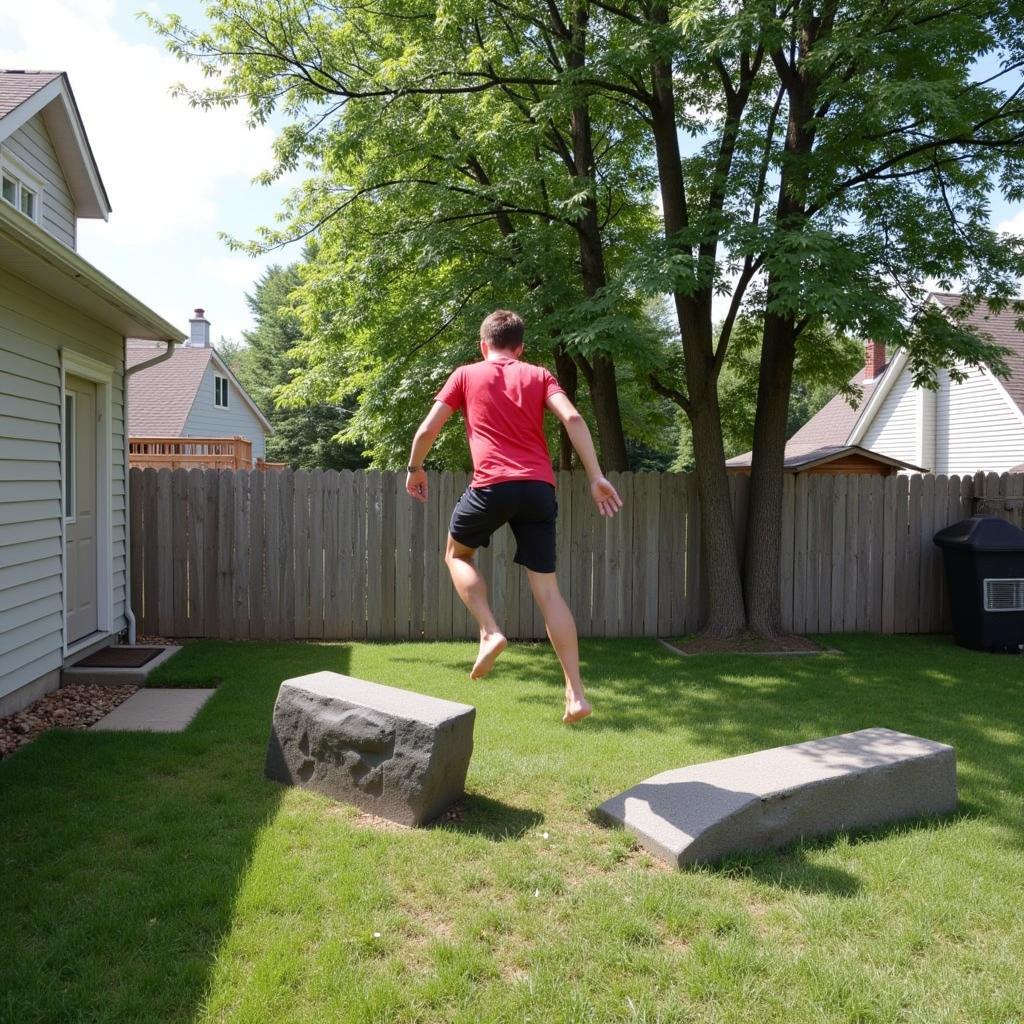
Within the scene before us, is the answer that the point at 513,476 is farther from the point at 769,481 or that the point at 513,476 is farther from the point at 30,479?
the point at 769,481

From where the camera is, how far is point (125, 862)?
3.60 meters

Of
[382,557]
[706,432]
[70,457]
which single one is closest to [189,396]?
[382,557]

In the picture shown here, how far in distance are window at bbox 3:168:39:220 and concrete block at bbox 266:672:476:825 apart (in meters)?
7.20

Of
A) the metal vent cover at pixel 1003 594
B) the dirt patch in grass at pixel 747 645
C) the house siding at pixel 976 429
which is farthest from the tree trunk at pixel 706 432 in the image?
the house siding at pixel 976 429

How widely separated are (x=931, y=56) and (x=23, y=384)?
8682 millimetres

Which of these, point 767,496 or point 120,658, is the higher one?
point 767,496

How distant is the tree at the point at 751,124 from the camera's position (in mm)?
8141

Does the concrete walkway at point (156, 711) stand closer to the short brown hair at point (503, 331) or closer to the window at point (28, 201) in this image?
the short brown hair at point (503, 331)

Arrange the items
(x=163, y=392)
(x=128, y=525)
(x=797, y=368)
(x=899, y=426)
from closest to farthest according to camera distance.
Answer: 1. (x=128, y=525)
2. (x=797, y=368)
3. (x=899, y=426)
4. (x=163, y=392)

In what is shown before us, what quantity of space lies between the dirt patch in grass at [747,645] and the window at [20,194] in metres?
8.10

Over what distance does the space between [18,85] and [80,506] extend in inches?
193

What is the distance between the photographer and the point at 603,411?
10359mm

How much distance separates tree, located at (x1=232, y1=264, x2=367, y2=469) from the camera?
34281 millimetres

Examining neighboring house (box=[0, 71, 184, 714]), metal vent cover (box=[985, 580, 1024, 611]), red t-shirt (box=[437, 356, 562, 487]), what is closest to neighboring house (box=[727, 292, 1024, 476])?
metal vent cover (box=[985, 580, 1024, 611])
